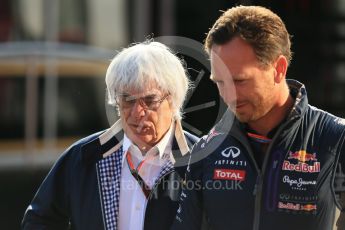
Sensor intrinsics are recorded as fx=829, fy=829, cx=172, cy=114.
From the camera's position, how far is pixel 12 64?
20.3ft

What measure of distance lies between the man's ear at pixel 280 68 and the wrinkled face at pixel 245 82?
0.07 ft

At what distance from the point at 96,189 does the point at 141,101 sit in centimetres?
39

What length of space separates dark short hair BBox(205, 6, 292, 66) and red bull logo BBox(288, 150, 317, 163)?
312 millimetres

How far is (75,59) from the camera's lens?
6.34 meters

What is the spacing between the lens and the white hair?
3186 millimetres

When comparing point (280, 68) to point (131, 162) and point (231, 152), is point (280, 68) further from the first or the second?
point (131, 162)

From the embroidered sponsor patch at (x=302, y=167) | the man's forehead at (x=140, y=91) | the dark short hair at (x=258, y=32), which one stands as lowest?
the embroidered sponsor patch at (x=302, y=167)

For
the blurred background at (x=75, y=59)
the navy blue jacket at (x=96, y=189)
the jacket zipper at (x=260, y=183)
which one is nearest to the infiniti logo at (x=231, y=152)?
the jacket zipper at (x=260, y=183)

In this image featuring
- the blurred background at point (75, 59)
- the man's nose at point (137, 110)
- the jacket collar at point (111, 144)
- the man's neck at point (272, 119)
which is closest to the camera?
the man's neck at point (272, 119)

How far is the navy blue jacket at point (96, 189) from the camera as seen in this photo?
3180 mm

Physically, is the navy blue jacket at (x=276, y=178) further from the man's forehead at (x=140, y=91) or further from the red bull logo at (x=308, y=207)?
the man's forehead at (x=140, y=91)

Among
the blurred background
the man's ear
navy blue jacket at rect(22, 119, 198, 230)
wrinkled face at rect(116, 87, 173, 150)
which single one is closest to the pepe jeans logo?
the man's ear

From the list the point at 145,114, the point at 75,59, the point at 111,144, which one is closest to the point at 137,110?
the point at 145,114

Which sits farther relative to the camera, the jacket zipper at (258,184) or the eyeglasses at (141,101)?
the eyeglasses at (141,101)
